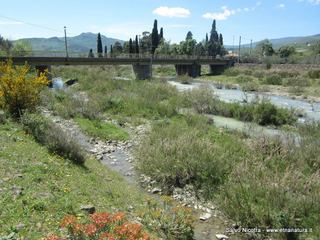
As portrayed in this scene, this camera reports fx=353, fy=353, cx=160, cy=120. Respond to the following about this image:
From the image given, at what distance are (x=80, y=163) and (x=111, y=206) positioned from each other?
364 centimetres

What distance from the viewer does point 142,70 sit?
197 feet

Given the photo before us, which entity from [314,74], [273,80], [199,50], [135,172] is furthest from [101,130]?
[199,50]

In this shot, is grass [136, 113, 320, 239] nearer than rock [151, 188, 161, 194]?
Yes

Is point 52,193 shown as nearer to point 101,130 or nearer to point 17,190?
point 17,190

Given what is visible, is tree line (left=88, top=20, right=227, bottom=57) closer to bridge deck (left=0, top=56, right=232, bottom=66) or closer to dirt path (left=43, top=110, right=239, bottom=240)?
bridge deck (left=0, top=56, right=232, bottom=66)

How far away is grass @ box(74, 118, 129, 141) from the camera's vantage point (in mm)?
17844

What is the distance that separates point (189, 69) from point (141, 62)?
18.8 meters

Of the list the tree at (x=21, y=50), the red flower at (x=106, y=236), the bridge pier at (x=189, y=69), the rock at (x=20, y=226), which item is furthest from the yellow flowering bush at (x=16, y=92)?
the bridge pier at (x=189, y=69)

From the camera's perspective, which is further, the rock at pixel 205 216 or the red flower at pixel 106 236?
the rock at pixel 205 216

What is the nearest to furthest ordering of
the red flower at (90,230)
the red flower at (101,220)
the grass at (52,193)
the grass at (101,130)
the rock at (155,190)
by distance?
the red flower at (90,230) → the red flower at (101,220) → the grass at (52,193) → the rock at (155,190) → the grass at (101,130)

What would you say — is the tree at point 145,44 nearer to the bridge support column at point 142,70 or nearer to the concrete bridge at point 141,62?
the concrete bridge at point 141,62

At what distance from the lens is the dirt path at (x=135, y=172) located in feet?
29.5

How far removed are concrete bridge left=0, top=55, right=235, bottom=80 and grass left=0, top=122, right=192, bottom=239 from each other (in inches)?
1082

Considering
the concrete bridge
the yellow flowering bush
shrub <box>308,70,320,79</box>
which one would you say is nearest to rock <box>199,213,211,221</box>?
the yellow flowering bush
